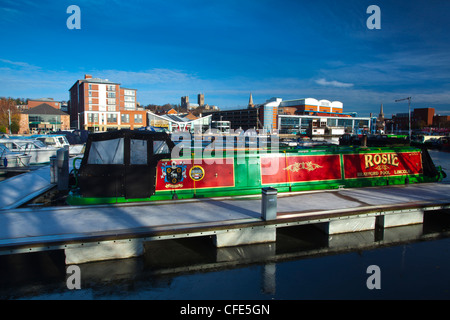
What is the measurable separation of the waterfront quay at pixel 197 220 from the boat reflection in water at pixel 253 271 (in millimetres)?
379

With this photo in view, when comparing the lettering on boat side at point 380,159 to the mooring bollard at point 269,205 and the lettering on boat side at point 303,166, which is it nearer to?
the lettering on boat side at point 303,166

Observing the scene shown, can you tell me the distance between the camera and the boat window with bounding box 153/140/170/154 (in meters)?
8.84

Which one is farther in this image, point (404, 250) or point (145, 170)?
point (145, 170)

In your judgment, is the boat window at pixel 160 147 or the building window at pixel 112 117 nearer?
the boat window at pixel 160 147

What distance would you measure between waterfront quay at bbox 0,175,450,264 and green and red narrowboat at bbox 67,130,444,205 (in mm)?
428

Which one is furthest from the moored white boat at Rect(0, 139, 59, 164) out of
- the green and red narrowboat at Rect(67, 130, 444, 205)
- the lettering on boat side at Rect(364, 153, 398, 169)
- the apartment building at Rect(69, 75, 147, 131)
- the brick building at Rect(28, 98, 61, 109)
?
the brick building at Rect(28, 98, 61, 109)

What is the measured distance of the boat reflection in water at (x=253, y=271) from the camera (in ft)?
18.7

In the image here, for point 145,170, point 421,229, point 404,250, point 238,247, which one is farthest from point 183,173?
point 421,229

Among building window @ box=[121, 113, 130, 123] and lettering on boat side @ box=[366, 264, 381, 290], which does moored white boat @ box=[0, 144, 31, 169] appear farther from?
building window @ box=[121, 113, 130, 123]

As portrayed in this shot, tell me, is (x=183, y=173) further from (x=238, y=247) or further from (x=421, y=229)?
(x=421, y=229)

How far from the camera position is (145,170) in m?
8.47

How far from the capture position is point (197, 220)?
729cm

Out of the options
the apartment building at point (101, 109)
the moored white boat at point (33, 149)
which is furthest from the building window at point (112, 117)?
the moored white boat at point (33, 149)

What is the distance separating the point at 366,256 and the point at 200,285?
438 cm
